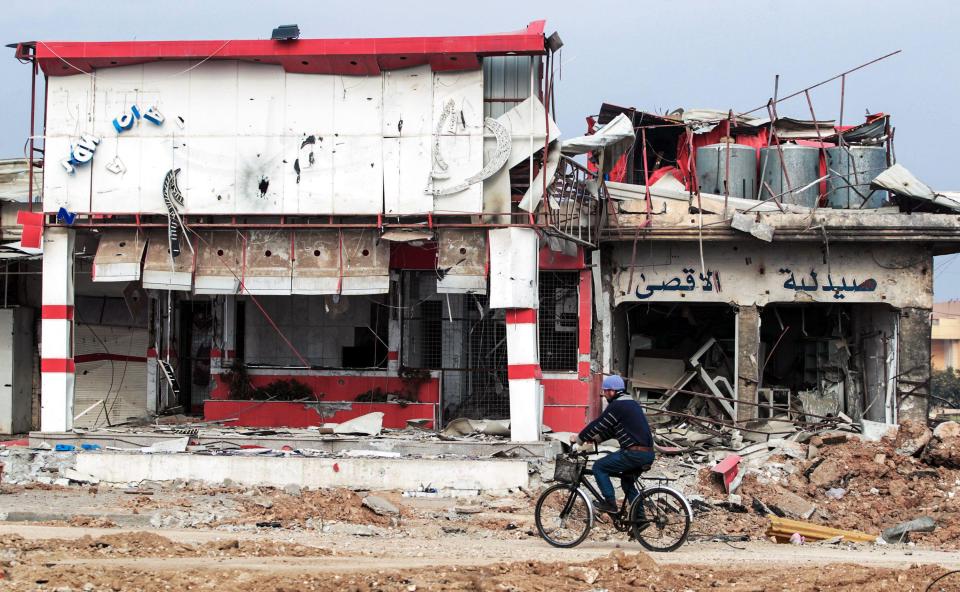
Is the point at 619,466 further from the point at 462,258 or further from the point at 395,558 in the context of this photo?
the point at 462,258

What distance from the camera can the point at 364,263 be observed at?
18656 millimetres

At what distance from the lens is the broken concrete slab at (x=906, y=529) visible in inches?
558

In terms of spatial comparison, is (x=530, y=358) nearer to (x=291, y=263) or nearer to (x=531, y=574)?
(x=291, y=263)

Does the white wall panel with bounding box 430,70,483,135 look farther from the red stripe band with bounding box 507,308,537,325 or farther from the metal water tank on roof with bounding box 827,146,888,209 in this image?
the metal water tank on roof with bounding box 827,146,888,209

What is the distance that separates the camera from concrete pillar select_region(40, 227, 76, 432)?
18609 mm

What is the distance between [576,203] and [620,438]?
9402mm

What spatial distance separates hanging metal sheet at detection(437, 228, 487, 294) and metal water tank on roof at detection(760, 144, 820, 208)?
684 cm

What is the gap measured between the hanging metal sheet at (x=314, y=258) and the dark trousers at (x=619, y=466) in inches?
302

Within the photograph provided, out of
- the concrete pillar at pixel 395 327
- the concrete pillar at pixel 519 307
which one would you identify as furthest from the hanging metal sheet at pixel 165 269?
the concrete pillar at pixel 519 307

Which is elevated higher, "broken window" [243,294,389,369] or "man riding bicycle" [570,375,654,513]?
"broken window" [243,294,389,369]

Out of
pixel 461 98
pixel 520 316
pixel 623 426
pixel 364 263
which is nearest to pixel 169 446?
pixel 364 263

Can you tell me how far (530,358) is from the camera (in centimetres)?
1806

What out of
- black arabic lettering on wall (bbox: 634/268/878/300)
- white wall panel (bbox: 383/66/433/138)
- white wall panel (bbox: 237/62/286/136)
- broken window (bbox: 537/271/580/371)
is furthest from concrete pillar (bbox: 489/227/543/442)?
black arabic lettering on wall (bbox: 634/268/878/300)

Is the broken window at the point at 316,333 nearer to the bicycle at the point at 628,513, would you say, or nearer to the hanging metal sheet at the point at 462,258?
the hanging metal sheet at the point at 462,258
